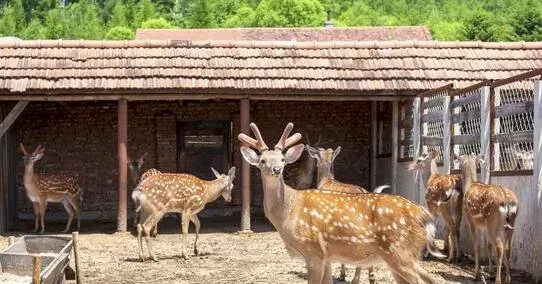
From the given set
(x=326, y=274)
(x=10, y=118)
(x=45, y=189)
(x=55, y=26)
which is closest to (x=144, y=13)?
(x=55, y=26)

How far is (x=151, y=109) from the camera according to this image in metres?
20.4

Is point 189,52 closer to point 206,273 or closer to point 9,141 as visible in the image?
point 9,141

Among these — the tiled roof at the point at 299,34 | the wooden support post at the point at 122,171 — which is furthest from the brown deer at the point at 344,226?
the tiled roof at the point at 299,34

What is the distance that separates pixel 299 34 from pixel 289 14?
112 feet

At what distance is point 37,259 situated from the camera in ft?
25.4

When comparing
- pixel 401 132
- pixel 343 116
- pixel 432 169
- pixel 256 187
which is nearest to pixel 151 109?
pixel 256 187

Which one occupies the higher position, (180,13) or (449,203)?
(180,13)

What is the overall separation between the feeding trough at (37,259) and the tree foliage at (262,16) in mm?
38892

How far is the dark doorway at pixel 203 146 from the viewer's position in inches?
818

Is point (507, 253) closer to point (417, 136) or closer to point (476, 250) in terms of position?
point (476, 250)

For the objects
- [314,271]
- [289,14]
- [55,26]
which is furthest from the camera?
[55,26]

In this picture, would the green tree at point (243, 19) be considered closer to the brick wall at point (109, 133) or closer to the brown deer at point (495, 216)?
the brick wall at point (109, 133)

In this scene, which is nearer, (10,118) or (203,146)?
(10,118)

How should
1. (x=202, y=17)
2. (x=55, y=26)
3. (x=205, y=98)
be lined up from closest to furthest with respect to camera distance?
(x=205, y=98)
(x=202, y=17)
(x=55, y=26)
